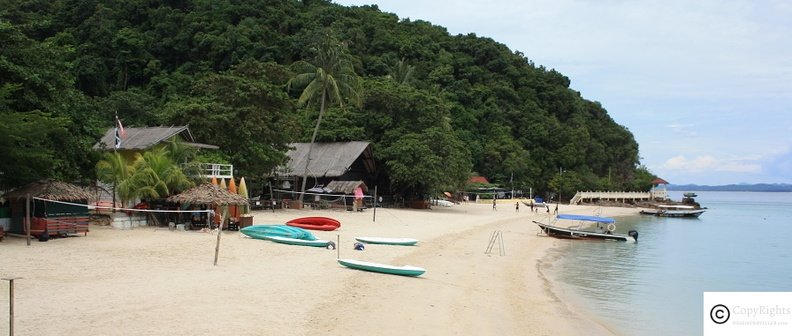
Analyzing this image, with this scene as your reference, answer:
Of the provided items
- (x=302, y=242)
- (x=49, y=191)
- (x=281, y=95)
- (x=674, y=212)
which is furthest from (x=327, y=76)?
(x=674, y=212)

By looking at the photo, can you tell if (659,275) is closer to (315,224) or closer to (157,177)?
(315,224)

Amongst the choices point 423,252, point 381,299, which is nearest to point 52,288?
point 381,299

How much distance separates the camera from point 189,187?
22.1 metres

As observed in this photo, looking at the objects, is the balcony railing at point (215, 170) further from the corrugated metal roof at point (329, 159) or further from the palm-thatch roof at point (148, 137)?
the corrugated metal roof at point (329, 159)

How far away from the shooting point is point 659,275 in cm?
1964

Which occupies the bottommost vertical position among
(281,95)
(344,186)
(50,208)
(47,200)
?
(50,208)

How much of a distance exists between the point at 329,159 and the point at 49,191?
24.2 m

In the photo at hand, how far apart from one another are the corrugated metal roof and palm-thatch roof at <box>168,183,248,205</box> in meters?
16.3

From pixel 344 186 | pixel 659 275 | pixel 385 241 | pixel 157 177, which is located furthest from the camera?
pixel 344 186

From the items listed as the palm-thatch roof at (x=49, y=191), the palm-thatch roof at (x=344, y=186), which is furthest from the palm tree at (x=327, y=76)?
the palm-thatch roof at (x=49, y=191)

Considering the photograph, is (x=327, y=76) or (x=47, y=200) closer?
(x=47, y=200)

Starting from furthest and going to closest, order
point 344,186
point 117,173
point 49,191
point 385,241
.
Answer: point 344,186 < point 117,173 < point 385,241 < point 49,191

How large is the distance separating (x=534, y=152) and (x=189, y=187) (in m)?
57.3

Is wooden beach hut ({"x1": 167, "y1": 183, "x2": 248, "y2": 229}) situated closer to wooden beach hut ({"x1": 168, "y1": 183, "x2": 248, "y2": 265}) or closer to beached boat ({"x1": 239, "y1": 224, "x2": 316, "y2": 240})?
wooden beach hut ({"x1": 168, "y1": 183, "x2": 248, "y2": 265})
